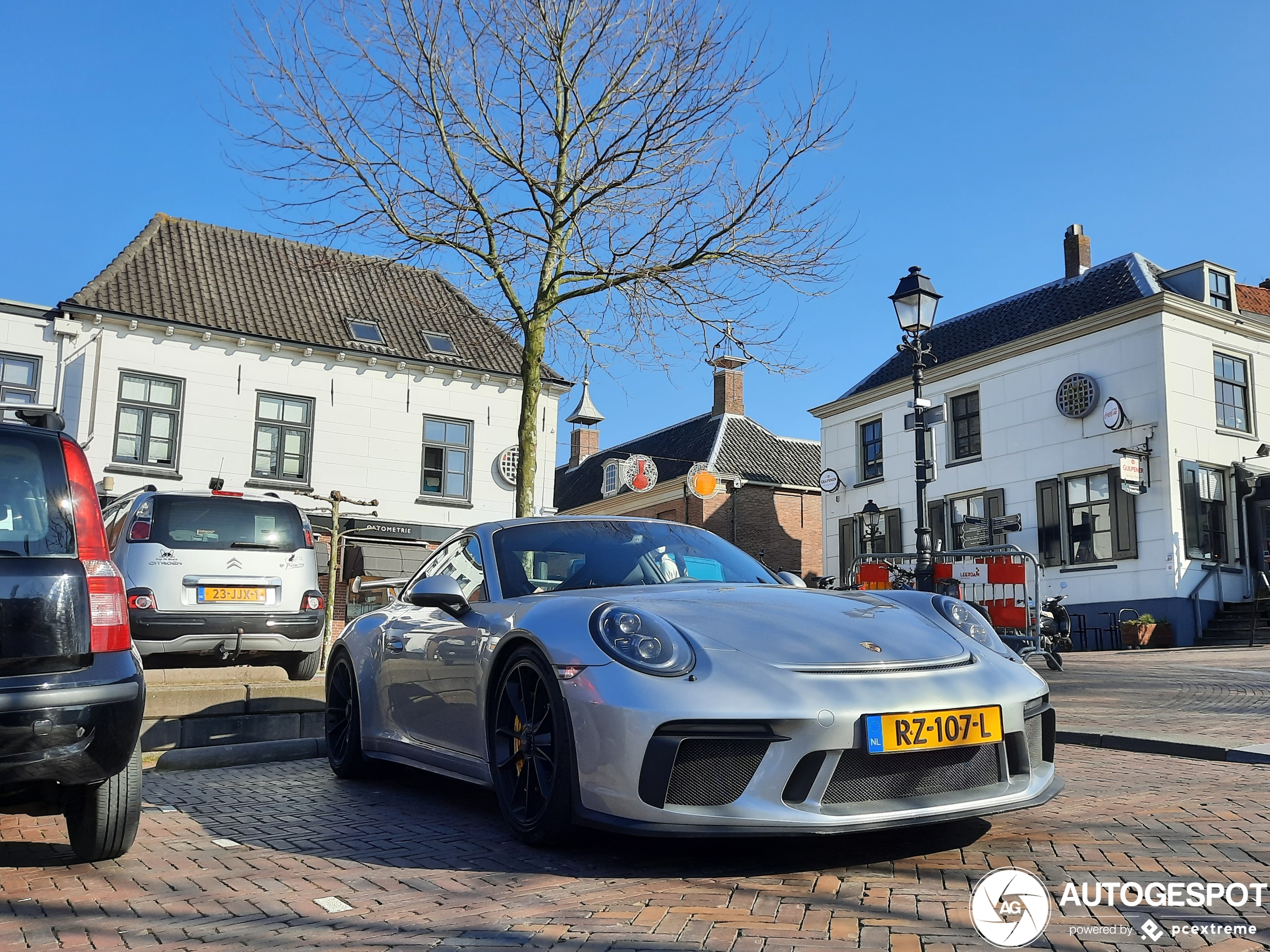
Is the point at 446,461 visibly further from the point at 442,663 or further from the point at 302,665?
the point at 442,663

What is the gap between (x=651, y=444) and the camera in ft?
140

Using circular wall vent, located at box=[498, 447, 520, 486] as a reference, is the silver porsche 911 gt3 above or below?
below

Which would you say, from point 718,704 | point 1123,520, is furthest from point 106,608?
point 1123,520

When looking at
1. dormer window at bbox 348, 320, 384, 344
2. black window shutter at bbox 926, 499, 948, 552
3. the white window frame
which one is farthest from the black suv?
black window shutter at bbox 926, 499, 948, 552

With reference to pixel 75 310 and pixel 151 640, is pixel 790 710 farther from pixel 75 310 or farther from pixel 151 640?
pixel 75 310

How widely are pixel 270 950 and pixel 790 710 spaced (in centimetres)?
160

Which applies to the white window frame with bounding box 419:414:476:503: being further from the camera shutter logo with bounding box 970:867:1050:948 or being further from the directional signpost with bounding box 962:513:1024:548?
the camera shutter logo with bounding box 970:867:1050:948

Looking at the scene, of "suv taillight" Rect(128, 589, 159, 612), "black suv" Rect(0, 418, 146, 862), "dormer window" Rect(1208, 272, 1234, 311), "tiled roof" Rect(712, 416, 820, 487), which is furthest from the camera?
"tiled roof" Rect(712, 416, 820, 487)

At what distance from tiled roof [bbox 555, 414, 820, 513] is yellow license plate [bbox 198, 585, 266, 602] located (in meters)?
28.0

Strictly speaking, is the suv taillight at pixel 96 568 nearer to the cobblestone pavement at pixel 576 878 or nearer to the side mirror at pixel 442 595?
the cobblestone pavement at pixel 576 878

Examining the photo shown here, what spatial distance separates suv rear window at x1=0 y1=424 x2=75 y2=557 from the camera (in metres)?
3.47

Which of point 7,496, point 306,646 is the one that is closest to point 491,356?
point 306,646

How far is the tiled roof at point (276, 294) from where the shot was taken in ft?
73.1

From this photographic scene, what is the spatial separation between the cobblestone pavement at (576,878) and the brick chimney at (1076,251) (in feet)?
80.5
